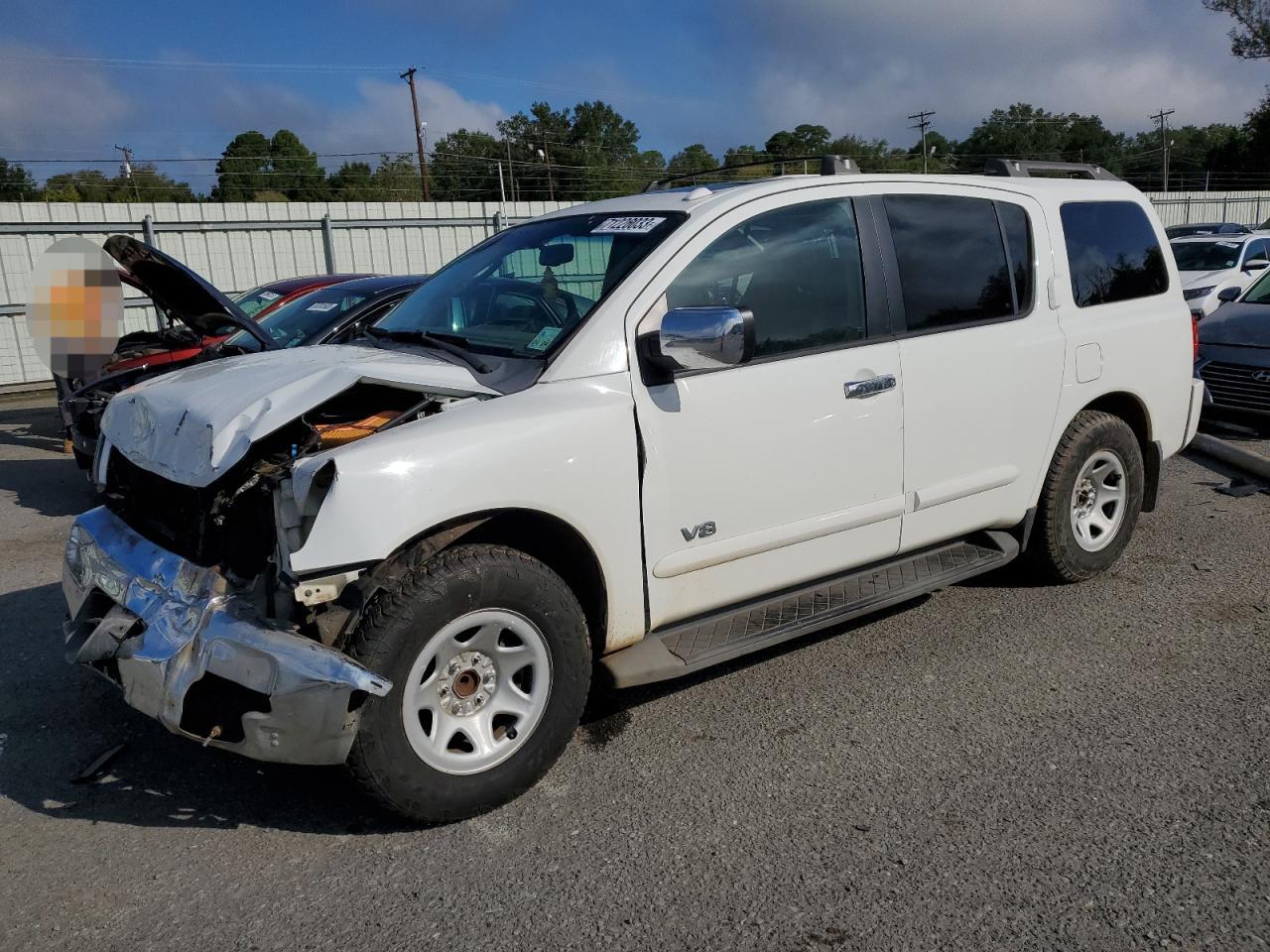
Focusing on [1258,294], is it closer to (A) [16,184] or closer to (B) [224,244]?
(B) [224,244]

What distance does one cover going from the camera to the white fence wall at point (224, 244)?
14414 mm

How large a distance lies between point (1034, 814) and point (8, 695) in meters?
3.95

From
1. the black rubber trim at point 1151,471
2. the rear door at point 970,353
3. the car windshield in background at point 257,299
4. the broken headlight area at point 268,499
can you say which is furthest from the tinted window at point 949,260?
the car windshield in background at point 257,299

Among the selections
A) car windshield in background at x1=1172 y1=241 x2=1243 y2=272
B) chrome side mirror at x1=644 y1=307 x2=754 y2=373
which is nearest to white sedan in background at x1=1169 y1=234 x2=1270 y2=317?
car windshield in background at x1=1172 y1=241 x2=1243 y2=272

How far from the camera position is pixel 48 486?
8.07 meters

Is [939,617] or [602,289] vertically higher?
[602,289]

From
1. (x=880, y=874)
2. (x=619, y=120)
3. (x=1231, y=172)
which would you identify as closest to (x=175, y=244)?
(x=880, y=874)

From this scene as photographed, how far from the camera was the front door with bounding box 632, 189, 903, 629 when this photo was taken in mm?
3424

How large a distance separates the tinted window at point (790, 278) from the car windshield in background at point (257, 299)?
6.92 meters

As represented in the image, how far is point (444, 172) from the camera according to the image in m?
54.4

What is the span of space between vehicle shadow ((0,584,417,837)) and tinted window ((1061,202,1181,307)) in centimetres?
394

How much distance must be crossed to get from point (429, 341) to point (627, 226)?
898mm

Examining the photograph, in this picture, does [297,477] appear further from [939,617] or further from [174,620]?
[939,617]

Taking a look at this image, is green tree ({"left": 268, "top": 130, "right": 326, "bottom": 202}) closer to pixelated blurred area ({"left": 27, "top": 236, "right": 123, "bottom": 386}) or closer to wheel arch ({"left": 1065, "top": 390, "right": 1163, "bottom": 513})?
pixelated blurred area ({"left": 27, "top": 236, "right": 123, "bottom": 386})
